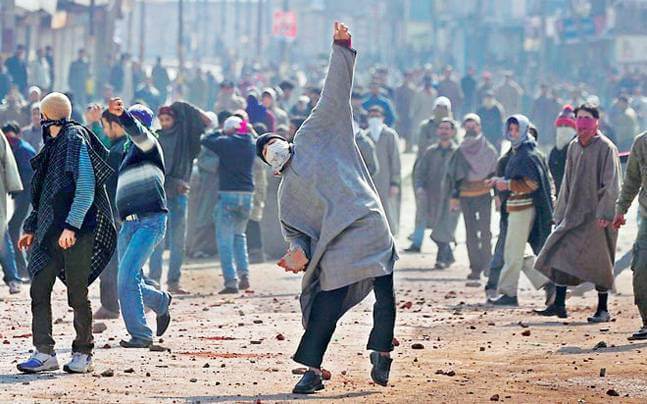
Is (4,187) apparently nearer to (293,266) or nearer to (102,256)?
(102,256)

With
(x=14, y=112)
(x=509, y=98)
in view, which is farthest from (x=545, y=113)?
(x=14, y=112)

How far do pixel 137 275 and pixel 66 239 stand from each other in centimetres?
183

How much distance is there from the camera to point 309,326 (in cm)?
991

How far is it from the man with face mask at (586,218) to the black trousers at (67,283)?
4563 mm

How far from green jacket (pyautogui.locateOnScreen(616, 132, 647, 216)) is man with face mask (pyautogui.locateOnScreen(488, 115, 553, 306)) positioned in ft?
7.52

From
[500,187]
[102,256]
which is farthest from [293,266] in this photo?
[500,187]

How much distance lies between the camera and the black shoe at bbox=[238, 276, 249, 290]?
17.0 meters

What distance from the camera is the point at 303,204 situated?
9844 millimetres

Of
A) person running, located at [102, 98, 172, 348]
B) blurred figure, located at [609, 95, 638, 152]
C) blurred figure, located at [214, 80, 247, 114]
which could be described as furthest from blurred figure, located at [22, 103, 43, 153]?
blurred figure, located at [609, 95, 638, 152]

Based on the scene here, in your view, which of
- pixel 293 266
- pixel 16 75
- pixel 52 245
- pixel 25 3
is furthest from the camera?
pixel 25 3

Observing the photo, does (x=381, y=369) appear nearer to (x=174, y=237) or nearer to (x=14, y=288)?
(x=174, y=237)

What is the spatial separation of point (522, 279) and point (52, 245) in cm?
973

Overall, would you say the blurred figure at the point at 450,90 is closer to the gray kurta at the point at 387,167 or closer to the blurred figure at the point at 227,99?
the blurred figure at the point at 227,99

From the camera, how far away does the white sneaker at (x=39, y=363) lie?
1027cm
